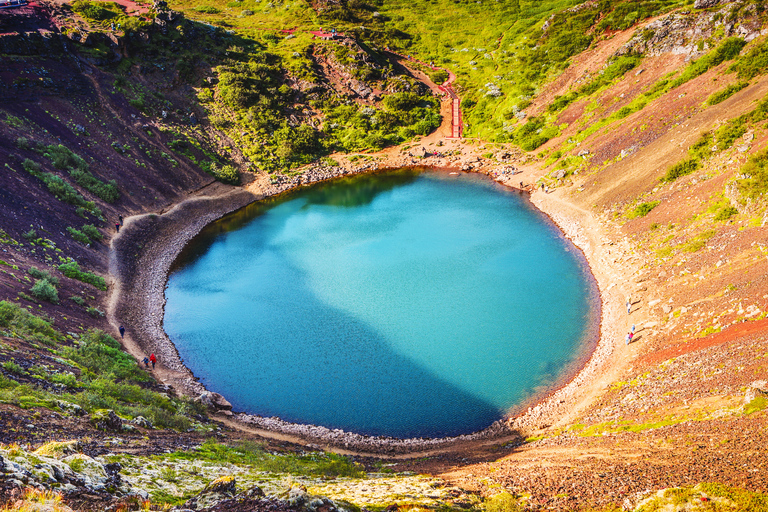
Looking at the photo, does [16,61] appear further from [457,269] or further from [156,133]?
[457,269]

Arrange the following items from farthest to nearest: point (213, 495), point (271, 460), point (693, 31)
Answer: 1. point (693, 31)
2. point (271, 460)
3. point (213, 495)

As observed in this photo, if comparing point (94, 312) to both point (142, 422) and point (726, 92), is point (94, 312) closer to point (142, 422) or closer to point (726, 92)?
point (142, 422)

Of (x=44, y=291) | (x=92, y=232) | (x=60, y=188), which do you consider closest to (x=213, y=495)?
(x=44, y=291)

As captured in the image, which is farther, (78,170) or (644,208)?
(78,170)

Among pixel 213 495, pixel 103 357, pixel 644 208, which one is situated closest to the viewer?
pixel 213 495

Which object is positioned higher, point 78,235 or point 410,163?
point 410,163

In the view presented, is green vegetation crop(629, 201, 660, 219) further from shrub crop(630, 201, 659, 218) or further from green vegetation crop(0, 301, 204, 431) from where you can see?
green vegetation crop(0, 301, 204, 431)

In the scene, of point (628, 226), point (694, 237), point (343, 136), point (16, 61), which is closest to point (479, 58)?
point (343, 136)
